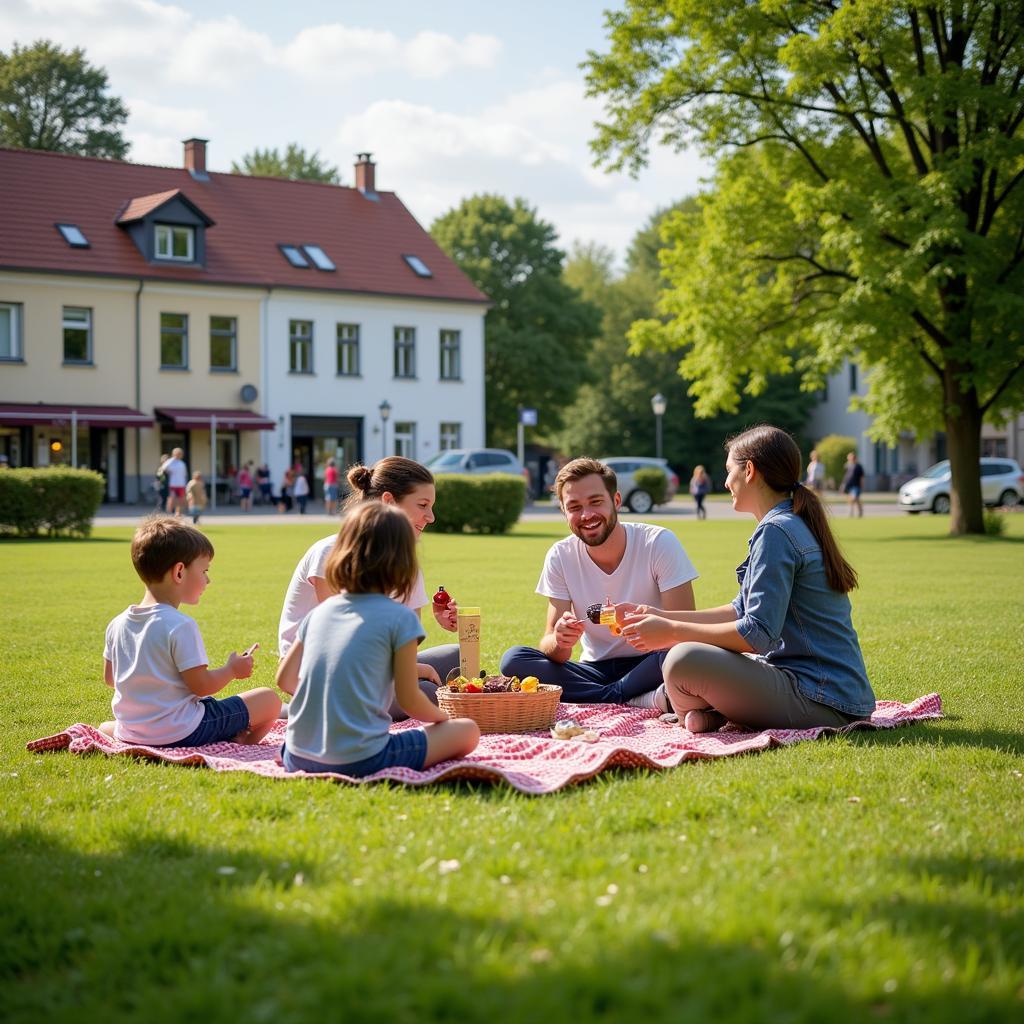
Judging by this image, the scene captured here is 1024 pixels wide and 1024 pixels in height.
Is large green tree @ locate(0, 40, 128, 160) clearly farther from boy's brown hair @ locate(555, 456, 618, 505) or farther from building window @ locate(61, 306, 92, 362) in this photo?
boy's brown hair @ locate(555, 456, 618, 505)

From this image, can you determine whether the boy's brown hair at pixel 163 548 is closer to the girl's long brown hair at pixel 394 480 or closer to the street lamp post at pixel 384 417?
the girl's long brown hair at pixel 394 480

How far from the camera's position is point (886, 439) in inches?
1105

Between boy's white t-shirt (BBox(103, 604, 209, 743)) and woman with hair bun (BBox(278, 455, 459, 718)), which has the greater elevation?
woman with hair bun (BBox(278, 455, 459, 718))

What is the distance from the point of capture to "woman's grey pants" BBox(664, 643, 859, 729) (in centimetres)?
621

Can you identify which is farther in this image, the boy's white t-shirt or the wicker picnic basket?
the wicker picnic basket

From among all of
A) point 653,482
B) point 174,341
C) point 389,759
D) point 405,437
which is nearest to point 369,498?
point 389,759

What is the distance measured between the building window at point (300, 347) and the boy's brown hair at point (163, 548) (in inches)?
1569

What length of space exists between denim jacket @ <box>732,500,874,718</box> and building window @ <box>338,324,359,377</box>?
4089 cm

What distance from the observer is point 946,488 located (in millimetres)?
40031

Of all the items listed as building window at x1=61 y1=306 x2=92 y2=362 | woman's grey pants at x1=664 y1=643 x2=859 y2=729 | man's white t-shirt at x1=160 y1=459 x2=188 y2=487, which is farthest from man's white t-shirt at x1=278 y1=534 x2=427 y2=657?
building window at x1=61 y1=306 x2=92 y2=362

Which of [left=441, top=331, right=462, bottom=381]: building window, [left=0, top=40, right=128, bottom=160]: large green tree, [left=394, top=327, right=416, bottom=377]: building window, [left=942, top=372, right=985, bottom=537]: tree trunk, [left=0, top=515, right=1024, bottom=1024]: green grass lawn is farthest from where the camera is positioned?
[left=0, top=40, right=128, bottom=160]: large green tree

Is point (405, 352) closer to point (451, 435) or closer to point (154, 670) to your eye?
point (451, 435)

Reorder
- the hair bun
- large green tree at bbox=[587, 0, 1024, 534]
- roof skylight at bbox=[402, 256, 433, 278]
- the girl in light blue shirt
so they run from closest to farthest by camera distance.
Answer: the girl in light blue shirt, the hair bun, large green tree at bbox=[587, 0, 1024, 534], roof skylight at bbox=[402, 256, 433, 278]

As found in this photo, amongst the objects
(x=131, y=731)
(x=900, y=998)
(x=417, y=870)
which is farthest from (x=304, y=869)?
(x=131, y=731)
